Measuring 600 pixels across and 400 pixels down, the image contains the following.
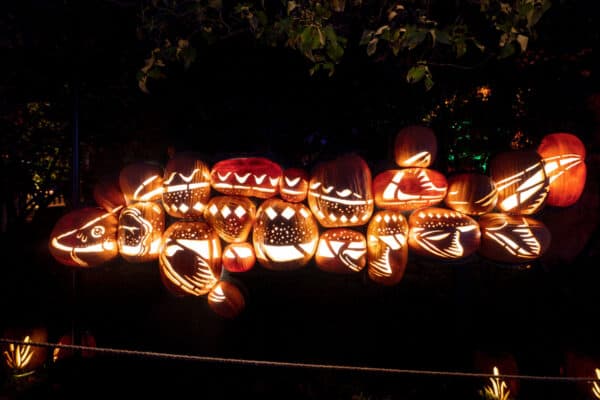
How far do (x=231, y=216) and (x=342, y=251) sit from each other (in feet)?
4.24

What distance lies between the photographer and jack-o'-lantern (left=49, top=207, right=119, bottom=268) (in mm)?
3613

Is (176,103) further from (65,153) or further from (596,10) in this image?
(596,10)

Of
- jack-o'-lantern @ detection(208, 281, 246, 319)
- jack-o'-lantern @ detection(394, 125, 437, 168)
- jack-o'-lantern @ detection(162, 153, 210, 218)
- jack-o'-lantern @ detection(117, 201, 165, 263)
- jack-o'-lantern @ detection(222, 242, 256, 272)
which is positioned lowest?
jack-o'-lantern @ detection(208, 281, 246, 319)

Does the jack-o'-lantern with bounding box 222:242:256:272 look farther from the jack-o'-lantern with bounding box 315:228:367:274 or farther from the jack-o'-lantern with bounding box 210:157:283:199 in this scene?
the jack-o'-lantern with bounding box 315:228:367:274

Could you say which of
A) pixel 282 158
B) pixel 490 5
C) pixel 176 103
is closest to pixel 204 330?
pixel 282 158

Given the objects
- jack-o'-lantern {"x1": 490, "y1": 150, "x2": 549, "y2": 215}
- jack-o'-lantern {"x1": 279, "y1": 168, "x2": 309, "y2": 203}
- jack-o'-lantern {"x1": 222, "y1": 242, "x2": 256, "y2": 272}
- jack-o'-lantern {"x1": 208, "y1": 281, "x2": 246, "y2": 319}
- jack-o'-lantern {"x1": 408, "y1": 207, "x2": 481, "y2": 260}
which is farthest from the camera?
jack-o'-lantern {"x1": 208, "y1": 281, "x2": 246, "y2": 319}

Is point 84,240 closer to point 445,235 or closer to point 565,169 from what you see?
point 445,235

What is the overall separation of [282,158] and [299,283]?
134 inches

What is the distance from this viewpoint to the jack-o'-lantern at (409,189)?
336 cm

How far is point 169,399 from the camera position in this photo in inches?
163

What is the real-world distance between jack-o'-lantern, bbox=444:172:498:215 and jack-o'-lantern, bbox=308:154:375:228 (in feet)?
3.11

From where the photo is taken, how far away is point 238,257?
363cm

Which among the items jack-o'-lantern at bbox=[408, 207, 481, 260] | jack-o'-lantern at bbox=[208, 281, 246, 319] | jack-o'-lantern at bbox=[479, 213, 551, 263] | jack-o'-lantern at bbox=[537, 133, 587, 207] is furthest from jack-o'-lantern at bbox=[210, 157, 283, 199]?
jack-o'-lantern at bbox=[537, 133, 587, 207]

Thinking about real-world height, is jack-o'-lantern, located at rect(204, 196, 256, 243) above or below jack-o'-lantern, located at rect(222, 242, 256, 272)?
above
